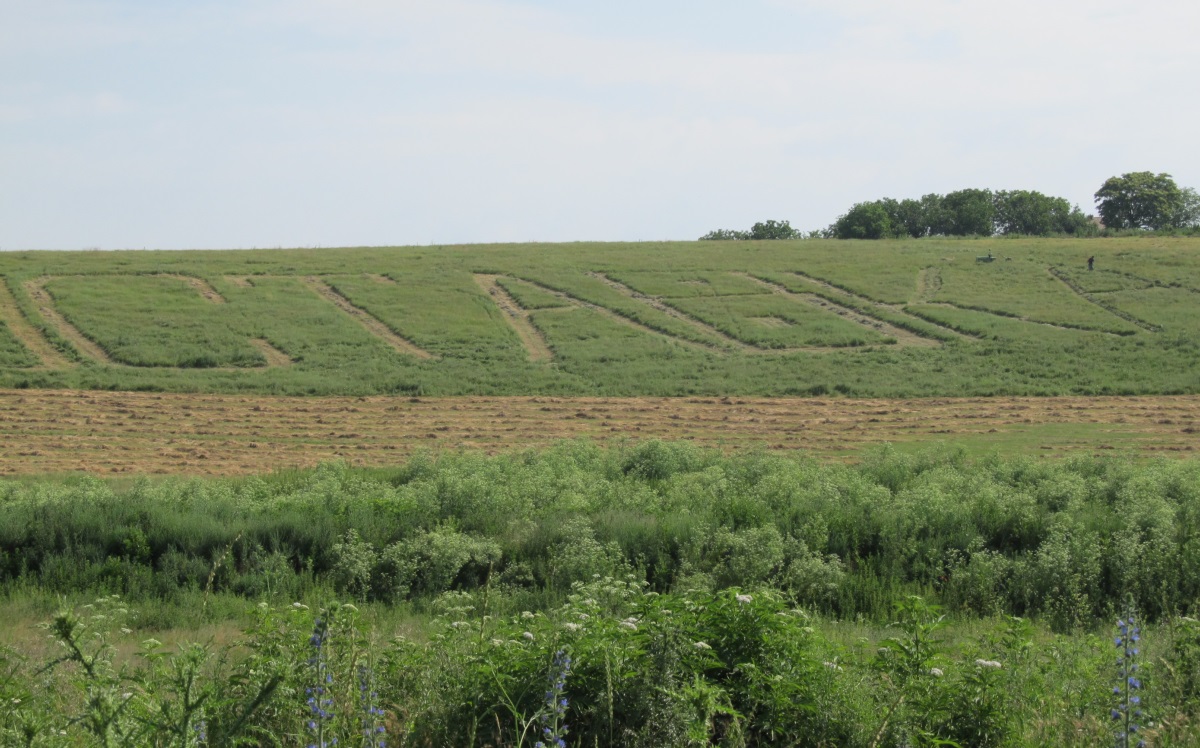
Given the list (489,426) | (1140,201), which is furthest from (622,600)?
(1140,201)

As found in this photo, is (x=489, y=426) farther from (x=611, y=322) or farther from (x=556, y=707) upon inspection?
(x=556, y=707)

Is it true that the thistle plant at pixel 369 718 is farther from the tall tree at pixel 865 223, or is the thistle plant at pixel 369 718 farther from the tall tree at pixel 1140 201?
the tall tree at pixel 1140 201

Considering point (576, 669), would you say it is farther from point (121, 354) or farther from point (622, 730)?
point (121, 354)

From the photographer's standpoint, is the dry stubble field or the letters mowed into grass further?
the letters mowed into grass

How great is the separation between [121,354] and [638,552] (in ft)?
78.2

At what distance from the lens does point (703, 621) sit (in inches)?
252

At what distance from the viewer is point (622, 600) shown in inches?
315

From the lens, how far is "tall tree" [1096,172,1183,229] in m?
83.1

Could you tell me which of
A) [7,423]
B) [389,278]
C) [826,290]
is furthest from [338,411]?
[826,290]

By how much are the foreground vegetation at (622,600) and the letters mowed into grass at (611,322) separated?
40.2 ft

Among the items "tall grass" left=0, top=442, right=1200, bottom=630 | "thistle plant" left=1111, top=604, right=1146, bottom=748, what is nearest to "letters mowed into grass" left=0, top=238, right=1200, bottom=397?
Result: "tall grass" left=0, top=442, right=1200, bottom=630

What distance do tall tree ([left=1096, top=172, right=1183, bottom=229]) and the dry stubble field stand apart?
6521 cm

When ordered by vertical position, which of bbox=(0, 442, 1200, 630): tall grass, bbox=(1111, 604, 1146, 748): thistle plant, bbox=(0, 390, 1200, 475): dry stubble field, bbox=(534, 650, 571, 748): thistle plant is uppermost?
bbox=(534, 650, 571, 748): thistle plant

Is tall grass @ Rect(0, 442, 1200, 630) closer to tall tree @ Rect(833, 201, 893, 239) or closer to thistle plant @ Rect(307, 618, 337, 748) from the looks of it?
thistle plant @ Rect(307, 618, 337, 748)
